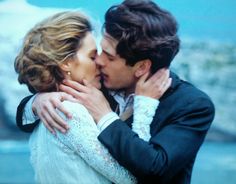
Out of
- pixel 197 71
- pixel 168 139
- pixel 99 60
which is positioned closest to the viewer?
pixel 168 139

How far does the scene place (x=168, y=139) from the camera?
5.35ft

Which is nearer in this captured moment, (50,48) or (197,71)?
(50,48)

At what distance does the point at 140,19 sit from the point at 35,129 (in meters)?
0.55

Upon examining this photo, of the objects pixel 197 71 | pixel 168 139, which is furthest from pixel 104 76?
pixel 197 71

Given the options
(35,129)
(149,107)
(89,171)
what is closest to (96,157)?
(89,171)

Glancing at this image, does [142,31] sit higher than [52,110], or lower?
higher

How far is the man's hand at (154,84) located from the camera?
172 cm

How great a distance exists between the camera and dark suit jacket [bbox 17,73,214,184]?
63.2 inches

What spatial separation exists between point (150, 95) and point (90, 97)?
0.19m

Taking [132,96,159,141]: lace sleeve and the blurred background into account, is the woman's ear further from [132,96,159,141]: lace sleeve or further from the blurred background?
the blurred background

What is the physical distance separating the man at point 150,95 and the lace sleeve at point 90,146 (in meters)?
0.02

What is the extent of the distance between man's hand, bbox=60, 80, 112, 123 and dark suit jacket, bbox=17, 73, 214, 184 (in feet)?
0.21

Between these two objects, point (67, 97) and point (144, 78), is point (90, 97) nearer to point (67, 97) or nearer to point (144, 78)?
point (67, 97)

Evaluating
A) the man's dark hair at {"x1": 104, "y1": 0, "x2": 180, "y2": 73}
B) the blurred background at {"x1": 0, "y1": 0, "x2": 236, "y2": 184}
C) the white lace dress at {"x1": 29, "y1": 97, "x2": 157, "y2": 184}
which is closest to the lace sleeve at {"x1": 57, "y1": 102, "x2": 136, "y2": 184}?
the white lace dress at {"x1": 29, "y1": 97, "x2": 157, "y2": 184}
